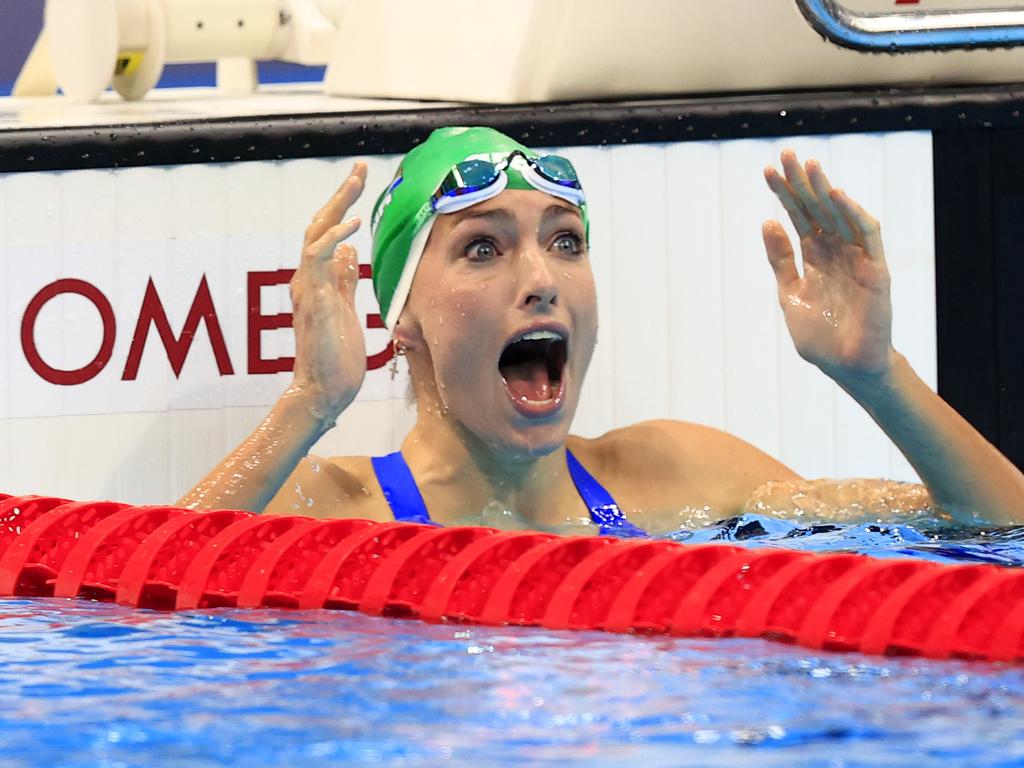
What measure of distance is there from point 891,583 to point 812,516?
683 millimetres

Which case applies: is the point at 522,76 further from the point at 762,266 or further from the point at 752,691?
the point at 752,691

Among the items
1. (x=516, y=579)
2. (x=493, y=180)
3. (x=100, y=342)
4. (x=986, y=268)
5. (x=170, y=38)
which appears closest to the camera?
(x=516, y=579)

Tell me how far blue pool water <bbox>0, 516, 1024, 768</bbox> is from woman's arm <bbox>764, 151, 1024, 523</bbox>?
65cm

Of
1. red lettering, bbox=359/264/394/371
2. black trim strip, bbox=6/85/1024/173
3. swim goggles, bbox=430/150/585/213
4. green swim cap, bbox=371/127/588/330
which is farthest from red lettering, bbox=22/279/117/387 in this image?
swim goggles, bbox=430/150/585/213

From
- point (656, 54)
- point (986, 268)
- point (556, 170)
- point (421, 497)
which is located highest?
point (656, 54)

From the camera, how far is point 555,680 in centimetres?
212

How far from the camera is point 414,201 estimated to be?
2.92 meters

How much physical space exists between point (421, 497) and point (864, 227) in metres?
0.82

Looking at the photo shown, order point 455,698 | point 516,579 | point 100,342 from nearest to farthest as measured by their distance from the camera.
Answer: point 455,698 < point 516,579 < point 100,342

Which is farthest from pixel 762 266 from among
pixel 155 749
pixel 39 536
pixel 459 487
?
pixel 155 749

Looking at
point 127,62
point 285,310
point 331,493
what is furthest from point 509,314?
point 127,62

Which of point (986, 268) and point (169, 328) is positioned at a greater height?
point (986, 268)

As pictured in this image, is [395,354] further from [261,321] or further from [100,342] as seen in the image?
[100,342]

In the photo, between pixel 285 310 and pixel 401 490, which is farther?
pixel 285 310
